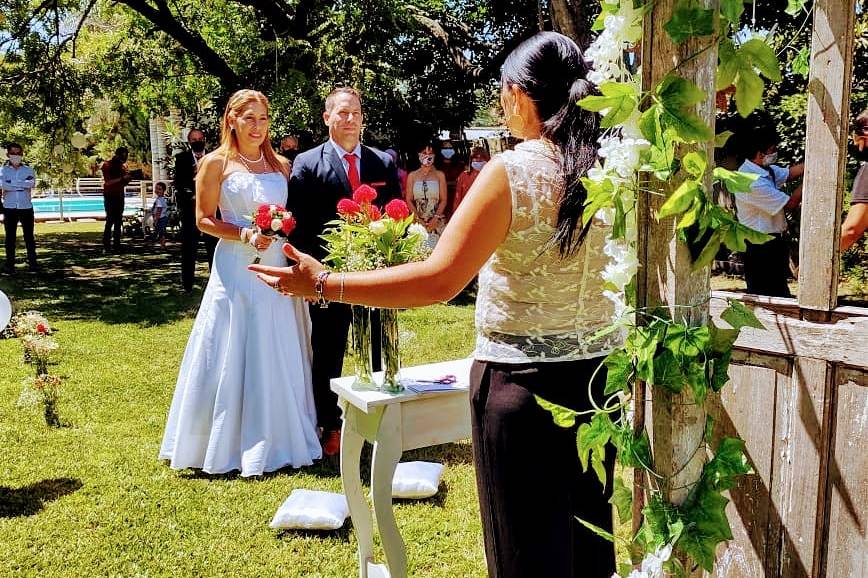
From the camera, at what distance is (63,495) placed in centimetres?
415

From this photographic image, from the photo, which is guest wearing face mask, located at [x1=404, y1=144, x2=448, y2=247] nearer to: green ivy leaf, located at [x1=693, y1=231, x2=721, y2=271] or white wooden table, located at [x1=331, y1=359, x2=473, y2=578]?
white wooden table, located at [x1=331, y1=359, x2=473, y2=578]

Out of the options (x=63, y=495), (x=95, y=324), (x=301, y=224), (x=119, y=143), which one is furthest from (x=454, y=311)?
(x=119, y=143)

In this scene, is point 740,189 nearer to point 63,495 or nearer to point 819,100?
point 819,100

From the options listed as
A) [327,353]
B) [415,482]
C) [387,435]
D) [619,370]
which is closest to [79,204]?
[327,353]

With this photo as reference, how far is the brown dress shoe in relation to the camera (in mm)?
4803

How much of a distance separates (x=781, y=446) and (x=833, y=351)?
34 centimetres

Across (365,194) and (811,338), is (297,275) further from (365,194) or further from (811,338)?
(811,338)

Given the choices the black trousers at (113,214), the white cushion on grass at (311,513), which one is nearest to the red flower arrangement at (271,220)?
the white cushion on grass at (311,513)

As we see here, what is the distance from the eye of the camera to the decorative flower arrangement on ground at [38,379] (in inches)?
211

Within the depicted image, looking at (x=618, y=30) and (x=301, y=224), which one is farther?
(x=301, y=224)

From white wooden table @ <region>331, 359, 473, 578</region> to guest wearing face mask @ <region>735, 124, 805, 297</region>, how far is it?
4.15m

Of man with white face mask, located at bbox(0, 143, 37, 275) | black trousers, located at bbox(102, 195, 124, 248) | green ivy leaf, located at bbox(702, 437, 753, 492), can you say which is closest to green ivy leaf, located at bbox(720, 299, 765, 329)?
green ivy leaf, located at bbox(702, 437, 753, 492)

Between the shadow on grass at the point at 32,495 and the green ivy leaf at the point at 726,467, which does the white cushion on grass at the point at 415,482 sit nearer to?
the shadow on grass at the point at 32,495

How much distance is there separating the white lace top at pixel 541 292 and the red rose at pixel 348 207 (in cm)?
112
